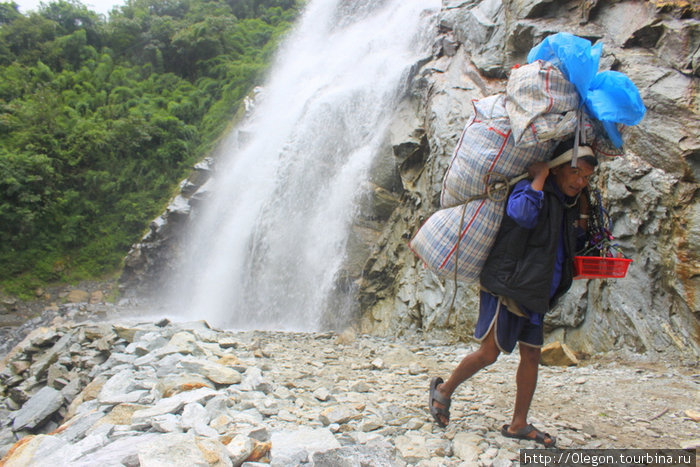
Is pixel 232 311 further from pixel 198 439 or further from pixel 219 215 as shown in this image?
pixel 198 439

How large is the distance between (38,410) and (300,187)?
6815 millimetres

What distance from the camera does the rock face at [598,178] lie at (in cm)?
418

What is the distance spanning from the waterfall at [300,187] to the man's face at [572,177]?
655cm

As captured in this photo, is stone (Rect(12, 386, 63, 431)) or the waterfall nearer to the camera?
stone (Rect(12, 386, 63, 431))

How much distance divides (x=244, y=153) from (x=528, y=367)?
13.3 metres

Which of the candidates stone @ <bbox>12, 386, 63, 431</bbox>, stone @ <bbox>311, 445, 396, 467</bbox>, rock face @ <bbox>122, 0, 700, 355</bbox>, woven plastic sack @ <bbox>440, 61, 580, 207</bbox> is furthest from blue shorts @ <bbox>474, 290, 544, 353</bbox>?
stone @ <bbox>12, 386, 63, 431</bbox>

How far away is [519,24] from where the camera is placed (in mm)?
6914

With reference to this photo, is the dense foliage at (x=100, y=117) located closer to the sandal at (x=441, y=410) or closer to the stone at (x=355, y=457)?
the stone at (x=355, y=457)

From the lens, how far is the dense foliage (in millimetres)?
14617

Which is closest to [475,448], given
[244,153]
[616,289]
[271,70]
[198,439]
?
[198,439]

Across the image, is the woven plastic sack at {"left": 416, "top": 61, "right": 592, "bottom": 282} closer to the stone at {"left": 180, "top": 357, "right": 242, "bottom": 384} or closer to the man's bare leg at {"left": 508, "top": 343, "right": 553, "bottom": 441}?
the man's bare leg at {"left": 508, "top": 343, "right": 553, "bottom": 441}

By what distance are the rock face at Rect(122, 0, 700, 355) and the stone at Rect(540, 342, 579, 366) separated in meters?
0.53

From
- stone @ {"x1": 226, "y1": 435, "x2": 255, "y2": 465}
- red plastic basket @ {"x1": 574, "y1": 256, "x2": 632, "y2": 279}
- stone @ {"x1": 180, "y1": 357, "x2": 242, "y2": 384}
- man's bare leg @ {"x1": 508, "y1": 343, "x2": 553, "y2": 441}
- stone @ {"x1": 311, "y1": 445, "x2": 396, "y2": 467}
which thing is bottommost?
stone @ {"x1": 180, "y1": 357, "x2": 242, "y2": 384}

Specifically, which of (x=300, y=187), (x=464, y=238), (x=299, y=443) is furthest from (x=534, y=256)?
(x=300, y=187)
